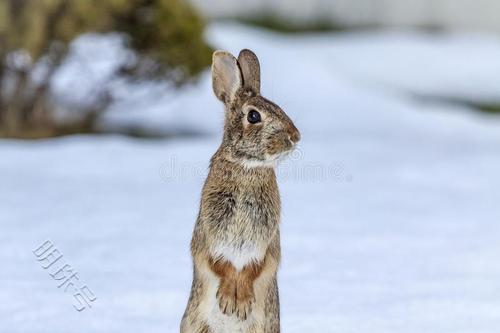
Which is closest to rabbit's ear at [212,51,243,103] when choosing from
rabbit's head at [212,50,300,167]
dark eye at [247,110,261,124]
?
rabbit's head at [212,50,300,167]

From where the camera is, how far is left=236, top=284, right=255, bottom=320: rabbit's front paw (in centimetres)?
312

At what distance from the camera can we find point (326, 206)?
6.71 m

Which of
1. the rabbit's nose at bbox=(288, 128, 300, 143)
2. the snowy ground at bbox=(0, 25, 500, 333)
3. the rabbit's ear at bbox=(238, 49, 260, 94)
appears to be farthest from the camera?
the snowy ground at bbox=(0, 25, 500, 333)

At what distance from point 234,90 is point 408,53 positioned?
10262mm

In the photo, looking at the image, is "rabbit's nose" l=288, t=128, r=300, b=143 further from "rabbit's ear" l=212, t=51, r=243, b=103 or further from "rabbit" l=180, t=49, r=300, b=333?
"rabbit's ear" l=212, t=51, r=243, b=103

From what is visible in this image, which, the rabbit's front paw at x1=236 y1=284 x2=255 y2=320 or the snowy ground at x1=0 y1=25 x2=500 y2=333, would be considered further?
the snowy ground at x1=0 y1=25 x2=500 y2=333

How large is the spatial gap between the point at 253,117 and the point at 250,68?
0.60ft

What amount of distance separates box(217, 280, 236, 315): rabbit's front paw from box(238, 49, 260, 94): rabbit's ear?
2.02 ft

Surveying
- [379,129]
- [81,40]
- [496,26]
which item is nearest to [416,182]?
[379,129]

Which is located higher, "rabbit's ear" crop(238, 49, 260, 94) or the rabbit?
"rabbit's ear" crop(238, 49, 260, 94)

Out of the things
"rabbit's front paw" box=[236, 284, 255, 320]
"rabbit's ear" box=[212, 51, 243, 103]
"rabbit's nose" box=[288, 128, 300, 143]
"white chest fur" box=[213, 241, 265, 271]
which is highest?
"rabbit's ear" box=[212, 51, 243, 103]

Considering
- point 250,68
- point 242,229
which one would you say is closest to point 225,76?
point 250,68

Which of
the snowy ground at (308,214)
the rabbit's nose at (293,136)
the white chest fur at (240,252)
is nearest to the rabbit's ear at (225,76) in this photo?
the rabbit's nose at (293,136)

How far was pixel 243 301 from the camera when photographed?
123 inches
